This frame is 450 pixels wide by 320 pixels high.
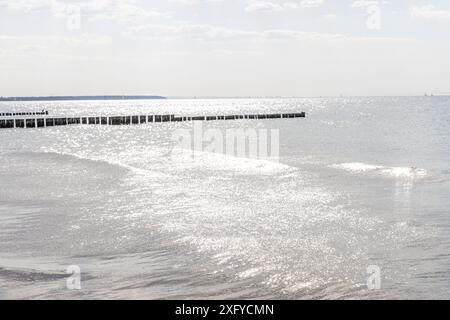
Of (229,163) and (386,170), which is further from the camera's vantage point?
(229,163)

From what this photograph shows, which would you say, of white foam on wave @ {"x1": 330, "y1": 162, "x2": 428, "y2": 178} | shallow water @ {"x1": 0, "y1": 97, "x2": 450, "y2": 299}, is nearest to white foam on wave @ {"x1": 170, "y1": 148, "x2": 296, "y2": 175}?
shallow water @ {"x1": 0, "y1": 97, "x2": 450, "y2": 299}

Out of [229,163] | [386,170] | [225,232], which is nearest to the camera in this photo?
[225,232]

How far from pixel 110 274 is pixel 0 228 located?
772cm

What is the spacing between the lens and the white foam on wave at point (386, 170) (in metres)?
38.6

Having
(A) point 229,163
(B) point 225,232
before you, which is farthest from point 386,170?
(B) point 225,232

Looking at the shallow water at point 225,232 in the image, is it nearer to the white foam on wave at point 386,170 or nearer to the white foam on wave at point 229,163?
the white foam on wave at point 386,170

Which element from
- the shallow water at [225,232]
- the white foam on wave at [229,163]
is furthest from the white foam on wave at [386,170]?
the white foam on wave at [229,163]

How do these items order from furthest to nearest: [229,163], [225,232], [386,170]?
[229,163]
[386,170]
[225,232]

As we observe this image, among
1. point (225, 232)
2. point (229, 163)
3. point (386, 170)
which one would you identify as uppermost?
point (225, 232)

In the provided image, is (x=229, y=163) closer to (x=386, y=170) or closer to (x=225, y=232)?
(x=386, y=170)

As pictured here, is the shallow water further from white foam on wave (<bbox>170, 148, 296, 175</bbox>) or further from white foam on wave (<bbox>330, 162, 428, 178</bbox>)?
white foam on wave (<bbox>170, 148, 296, 175</bbox>)

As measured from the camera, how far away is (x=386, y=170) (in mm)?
41625

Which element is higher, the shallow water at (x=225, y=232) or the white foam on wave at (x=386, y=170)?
the shallow water at (x=225, y=232)

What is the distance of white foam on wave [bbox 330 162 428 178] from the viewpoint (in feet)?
127
